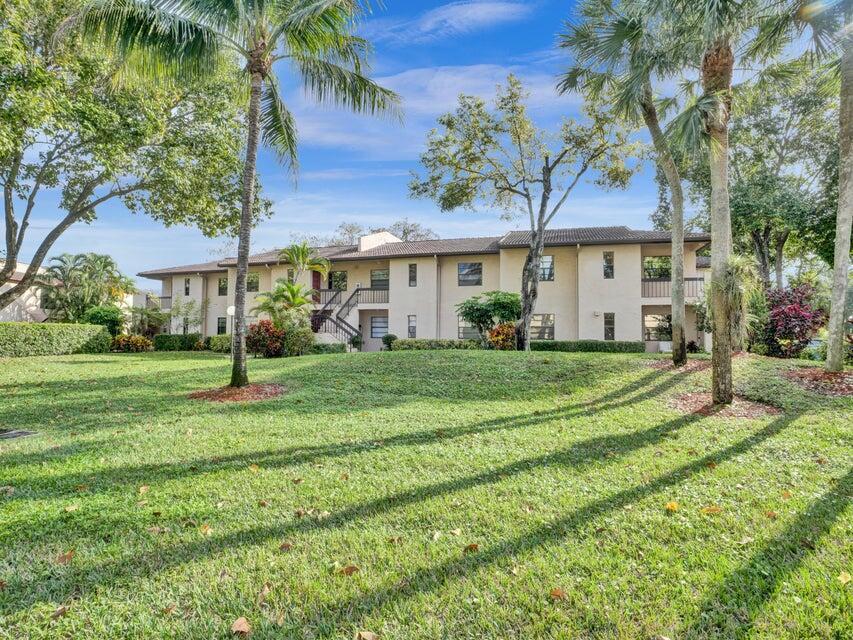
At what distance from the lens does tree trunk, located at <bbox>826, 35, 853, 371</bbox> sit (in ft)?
29.4

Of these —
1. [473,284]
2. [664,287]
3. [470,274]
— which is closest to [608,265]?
[664,287]

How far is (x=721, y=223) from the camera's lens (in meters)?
8.23

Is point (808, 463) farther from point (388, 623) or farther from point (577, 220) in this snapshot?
point (577, 220)

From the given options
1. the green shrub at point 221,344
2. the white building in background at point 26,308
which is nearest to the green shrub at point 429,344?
the green shrub at point 221,344

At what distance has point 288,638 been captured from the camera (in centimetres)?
226

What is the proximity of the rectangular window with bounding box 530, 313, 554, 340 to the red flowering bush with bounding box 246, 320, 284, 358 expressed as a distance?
40.2ft

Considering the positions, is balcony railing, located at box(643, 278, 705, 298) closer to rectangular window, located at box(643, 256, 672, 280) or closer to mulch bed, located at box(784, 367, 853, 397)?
rectangular window, located at box(643, 256, 672, 280)

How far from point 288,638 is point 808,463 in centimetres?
566

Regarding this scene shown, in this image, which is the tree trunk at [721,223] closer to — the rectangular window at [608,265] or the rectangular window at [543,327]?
the rectangular window at [608,265]

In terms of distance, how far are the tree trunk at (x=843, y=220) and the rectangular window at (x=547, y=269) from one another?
45.8ft

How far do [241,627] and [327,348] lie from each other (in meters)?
18.9

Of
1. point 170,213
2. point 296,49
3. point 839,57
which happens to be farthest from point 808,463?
point 170,213

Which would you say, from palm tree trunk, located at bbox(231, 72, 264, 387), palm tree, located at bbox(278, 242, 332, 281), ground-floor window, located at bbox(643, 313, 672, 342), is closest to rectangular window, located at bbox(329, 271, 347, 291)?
palm tree, located at bbox(278, 242, 332, 281)

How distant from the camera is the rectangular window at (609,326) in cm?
2175
